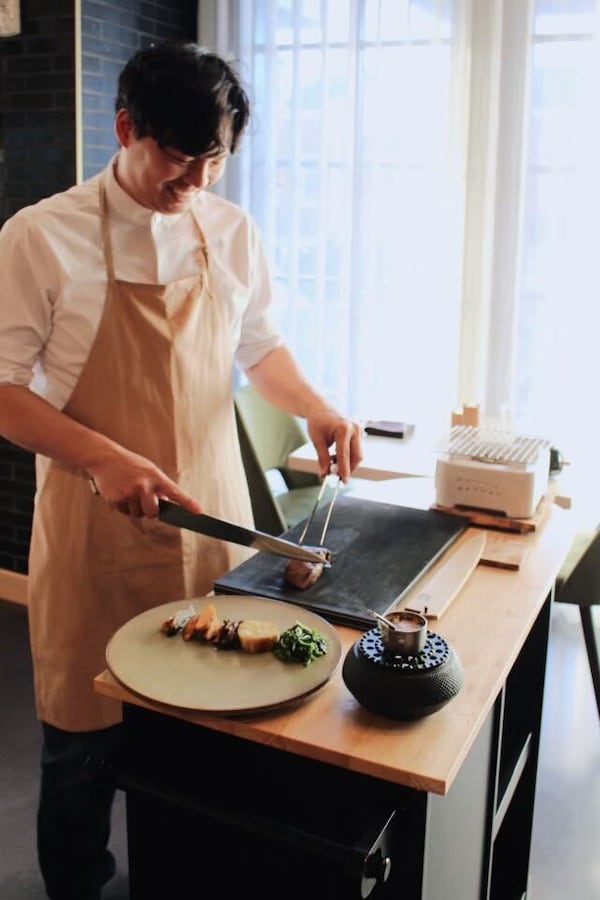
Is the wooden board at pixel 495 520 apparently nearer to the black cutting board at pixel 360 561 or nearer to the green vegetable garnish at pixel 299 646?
the black cutting board at pixel 360 561

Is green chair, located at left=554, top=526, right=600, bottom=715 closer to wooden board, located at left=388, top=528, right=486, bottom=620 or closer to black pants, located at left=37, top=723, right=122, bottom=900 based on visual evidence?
wooden board, located at left=388, top=528, right=486, bottom=620

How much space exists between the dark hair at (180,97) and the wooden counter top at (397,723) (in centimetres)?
77

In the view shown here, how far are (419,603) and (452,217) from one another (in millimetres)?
2086

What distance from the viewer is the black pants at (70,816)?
1669 mm

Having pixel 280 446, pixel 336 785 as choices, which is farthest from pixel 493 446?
pixel 280 446

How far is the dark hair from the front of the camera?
1.41 metres

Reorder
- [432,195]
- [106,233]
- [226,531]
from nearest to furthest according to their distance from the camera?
[226,531] → [106,233] → [432,195]

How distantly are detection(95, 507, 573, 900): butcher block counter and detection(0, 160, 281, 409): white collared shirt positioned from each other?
24.0 inches

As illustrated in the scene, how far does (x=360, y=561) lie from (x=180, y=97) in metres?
0.76

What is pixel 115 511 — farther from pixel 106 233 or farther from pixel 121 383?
pixel 106 233

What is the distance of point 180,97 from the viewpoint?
4.61 feet

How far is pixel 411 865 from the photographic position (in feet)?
3.60

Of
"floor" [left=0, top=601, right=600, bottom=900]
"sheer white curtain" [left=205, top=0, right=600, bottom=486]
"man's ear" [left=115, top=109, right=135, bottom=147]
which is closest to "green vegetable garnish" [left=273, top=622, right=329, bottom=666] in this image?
"man's ear" [left=115, top=109, right=135, bottom=147]

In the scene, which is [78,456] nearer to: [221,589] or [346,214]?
[221,589]
